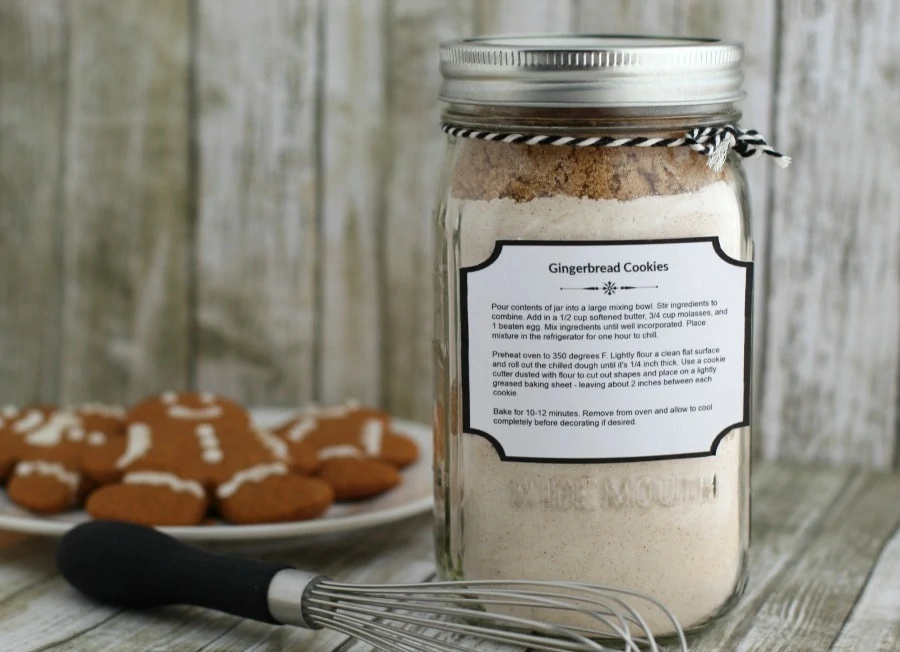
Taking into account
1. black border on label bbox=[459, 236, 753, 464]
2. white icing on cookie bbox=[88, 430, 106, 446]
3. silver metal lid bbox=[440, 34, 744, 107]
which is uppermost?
silver metal lid bbox=[440, 34, 744, 107]

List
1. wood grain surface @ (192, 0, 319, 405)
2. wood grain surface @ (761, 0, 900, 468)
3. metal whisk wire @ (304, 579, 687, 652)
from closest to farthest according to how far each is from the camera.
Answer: metal whisk wire @ (304, 579, 687, 652)
wood grain surface @ (761, 0, 900, 468)
wood grain surface @ (192, 0, 319, 405)

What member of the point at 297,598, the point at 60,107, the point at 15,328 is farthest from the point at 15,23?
the point at 297,598

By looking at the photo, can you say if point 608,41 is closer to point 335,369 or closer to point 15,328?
point 335,369

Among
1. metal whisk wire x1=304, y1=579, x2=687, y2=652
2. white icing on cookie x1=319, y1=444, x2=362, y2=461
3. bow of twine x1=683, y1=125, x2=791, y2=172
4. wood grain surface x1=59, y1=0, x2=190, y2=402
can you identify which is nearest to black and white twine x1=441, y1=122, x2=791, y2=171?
bow of twine x1=683, y1=125, x2=791, y2=172

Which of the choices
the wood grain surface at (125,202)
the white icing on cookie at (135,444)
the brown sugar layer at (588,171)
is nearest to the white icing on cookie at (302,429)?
the white icing on cookie at (135,444)

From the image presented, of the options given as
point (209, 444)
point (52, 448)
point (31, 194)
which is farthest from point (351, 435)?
point (31, 194)

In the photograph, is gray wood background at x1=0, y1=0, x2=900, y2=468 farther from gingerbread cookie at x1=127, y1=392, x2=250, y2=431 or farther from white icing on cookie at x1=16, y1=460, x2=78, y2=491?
white icing on cookie at x1=16, y1=460, x2=78, y2=491
